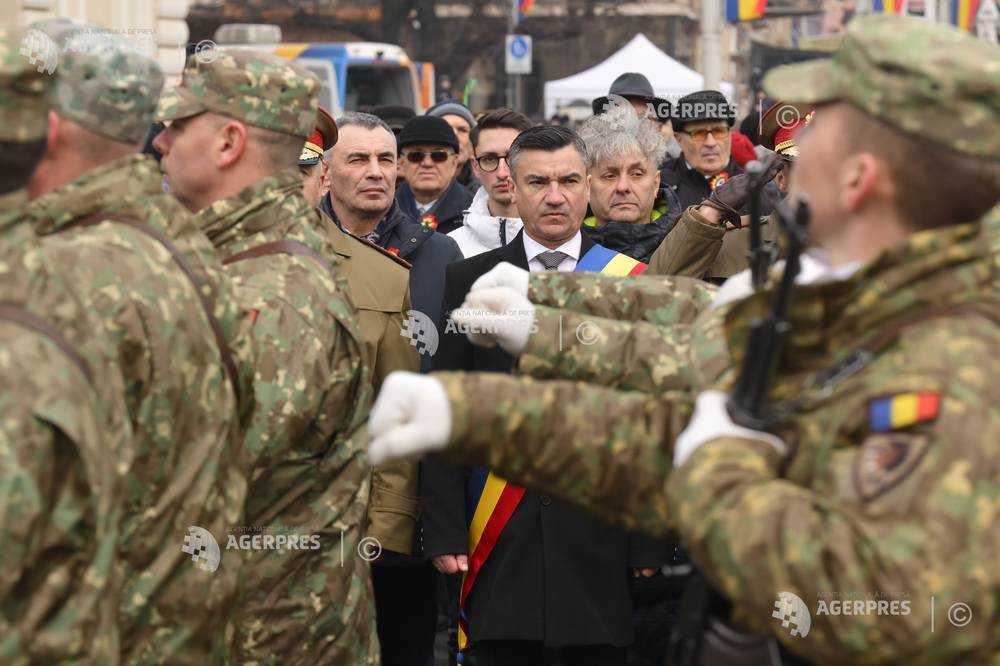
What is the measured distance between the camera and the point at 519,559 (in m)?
5.32

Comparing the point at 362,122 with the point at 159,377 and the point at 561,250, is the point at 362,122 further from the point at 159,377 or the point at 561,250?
the point at 159,377

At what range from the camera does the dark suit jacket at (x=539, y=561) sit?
17.3 feet

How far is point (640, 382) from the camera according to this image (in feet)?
10.5

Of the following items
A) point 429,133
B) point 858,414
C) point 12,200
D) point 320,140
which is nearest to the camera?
point 858,414

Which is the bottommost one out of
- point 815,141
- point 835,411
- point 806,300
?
point 835,411

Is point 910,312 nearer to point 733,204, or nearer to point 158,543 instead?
point 158,543

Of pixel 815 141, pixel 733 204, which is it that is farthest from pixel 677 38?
pixel 815 141

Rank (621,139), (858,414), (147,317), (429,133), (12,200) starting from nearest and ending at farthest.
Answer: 1. (858,414)
2. (12,200)
3. (147,317)
4. (621,139)
5. (429,133)

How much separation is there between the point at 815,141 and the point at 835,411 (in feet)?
1.53

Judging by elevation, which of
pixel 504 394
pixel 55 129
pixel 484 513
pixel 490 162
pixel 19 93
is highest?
pixel 19 93

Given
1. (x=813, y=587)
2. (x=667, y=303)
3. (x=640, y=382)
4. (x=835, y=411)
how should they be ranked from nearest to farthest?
(x=813, y=587), (x=835, y=411), (x=640, y=382), (x=667, y=303)

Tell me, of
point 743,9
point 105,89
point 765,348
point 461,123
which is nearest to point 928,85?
point 765,348

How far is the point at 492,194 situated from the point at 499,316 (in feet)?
15.3

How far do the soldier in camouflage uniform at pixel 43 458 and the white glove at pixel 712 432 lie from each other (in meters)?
0.96
